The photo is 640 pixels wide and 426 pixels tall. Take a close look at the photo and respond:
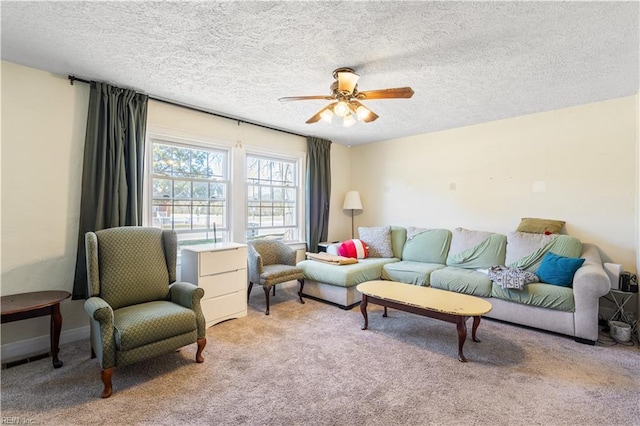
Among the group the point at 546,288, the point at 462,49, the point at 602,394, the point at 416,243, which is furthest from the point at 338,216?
the point at 602,394

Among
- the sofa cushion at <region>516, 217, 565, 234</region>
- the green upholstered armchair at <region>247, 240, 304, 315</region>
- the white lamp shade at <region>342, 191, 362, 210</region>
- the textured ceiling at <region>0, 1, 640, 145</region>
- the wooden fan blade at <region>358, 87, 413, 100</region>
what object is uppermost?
the textured ceiling at <region>0, 1, 640, 145</region>

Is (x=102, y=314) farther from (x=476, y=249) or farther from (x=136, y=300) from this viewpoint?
(x=476, y=249)

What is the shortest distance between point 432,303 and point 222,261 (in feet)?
7.10

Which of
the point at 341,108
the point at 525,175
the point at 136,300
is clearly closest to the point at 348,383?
the point at 136,300

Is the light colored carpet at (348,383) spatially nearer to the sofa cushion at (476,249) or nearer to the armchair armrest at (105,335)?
the armchair armrest at (105,335)

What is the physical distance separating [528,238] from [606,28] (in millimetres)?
2284

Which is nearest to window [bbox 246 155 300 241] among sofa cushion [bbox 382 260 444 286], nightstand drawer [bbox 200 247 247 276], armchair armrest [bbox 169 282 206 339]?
nightstand drawer [bbox 200 247 247 276]

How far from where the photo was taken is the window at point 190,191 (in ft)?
11.6

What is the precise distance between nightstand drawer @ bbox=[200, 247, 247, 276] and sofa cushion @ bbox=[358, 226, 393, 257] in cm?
206

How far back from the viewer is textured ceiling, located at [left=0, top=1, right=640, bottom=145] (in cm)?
184

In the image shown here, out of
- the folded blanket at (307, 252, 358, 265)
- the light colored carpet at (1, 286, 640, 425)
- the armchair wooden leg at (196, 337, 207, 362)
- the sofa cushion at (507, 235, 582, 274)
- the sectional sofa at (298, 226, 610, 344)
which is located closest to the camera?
the light colored carpet at (1, 286, 640, 425)

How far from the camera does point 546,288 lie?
2980 mm

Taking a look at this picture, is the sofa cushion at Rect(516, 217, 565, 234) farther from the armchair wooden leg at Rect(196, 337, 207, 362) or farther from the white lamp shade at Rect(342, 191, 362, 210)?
the armchair wooden leg at Rect(196, 337, 207, 362)

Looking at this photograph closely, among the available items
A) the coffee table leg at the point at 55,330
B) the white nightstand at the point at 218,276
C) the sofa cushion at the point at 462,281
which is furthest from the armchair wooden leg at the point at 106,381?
the sofa cushion at the point at 462,281
